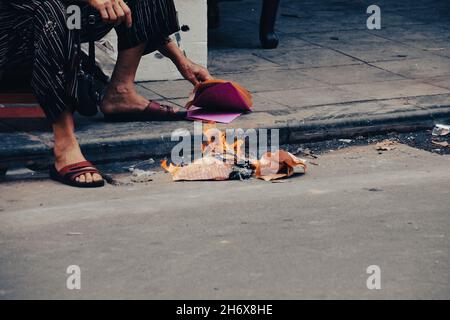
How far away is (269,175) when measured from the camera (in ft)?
19.2

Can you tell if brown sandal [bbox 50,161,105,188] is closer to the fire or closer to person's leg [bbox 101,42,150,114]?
the fire

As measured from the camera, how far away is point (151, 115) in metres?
6.61

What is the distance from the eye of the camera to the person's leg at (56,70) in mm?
5715

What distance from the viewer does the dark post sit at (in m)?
8.59

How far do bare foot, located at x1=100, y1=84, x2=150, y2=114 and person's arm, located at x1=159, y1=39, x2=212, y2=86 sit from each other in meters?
0.31

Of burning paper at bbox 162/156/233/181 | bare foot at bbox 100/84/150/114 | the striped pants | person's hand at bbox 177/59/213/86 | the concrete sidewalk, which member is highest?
the striped pants

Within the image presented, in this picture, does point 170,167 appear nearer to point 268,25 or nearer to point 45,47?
point 45,47

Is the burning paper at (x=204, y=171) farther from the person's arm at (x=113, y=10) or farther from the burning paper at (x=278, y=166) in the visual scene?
the person's arm at (x=113, y=10)

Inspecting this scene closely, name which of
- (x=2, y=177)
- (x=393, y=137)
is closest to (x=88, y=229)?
(x=2, y=177)

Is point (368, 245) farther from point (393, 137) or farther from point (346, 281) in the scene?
point (393, 137)

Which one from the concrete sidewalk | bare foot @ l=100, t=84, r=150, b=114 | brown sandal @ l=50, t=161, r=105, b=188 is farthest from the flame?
bare foot @ l=100, t=84, r=150, b=114

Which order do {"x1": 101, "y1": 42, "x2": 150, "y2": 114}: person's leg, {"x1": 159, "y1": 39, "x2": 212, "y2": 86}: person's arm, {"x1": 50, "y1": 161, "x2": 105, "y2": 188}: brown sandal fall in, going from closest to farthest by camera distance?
{"x1": 50, "y1": 161, "x2": 105, "y2": 188}: brown sandal
{"x1": 101, "y1": 42, "x2": 150, "y2": 114}: person's leg
{"x1": 159, "y1": 39, "x2": 212, "y2": 86}: person's arm

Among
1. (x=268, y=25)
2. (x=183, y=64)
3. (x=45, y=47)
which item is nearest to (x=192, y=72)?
(x=183, y=64)
